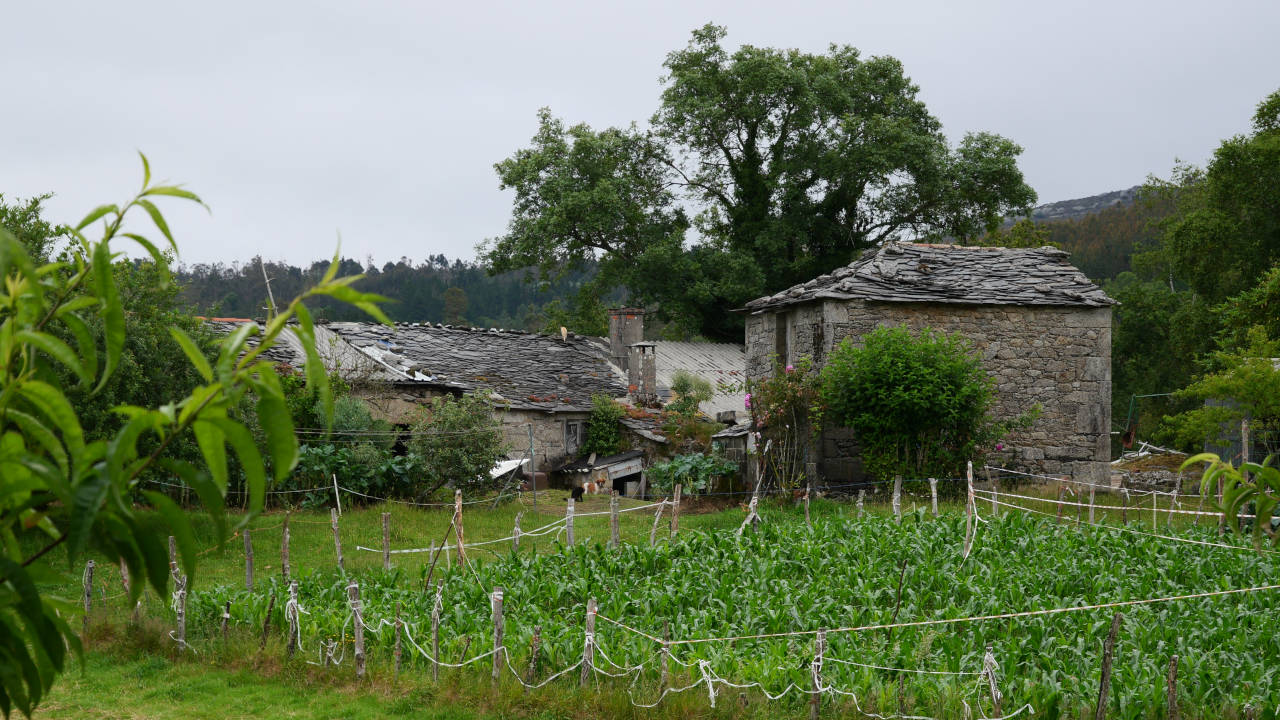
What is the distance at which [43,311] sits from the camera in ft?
5.02

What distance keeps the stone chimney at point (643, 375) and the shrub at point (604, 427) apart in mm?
1505

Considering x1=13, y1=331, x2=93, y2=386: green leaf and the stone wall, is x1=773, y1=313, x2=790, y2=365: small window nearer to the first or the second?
the stone wall

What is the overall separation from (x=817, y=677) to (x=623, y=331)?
21929 mm

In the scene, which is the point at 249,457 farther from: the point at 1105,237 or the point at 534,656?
the point at 1105,237

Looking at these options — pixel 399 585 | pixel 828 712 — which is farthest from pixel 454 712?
pixel 399 585

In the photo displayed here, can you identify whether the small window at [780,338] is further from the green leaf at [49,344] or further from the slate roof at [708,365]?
the green leaf at [49,344]

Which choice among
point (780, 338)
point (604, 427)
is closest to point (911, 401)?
point (780, 338)

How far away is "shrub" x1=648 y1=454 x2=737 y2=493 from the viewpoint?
17422 millimetres

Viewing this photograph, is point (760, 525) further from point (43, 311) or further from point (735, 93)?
point (735, 93)

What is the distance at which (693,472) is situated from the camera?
1778 cm

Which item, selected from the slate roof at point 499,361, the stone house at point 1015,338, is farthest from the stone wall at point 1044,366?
the slate roof at point 499,361

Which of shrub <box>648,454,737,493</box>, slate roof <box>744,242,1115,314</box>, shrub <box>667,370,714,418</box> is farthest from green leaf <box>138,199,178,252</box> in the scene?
shrub <box>667,370,714,418</box>

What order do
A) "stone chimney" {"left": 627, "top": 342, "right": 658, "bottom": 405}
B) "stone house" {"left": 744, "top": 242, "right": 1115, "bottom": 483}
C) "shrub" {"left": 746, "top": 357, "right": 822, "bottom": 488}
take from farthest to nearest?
1. "stone chimney" {"left": 627, "top": 342, "right": 658, "bottom": 405}
2. "stone house" {"left": 744, "top": 242, "right": 1115, "bottom": 483}
3. "shrub" {"left": 746, "top": 357, "right": 822, "bottom": 488}

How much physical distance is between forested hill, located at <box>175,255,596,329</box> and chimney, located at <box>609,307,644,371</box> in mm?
17103
